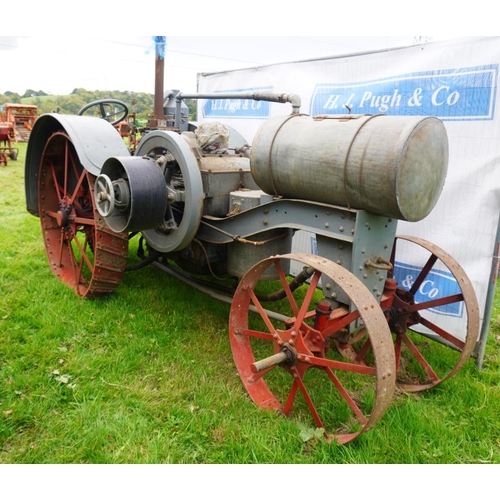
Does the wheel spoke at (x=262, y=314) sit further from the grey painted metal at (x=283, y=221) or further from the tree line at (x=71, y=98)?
the tree line at (x=71, y=98)

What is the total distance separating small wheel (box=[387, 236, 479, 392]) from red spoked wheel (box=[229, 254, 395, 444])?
0.33 m

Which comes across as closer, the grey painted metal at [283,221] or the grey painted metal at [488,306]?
the grey painted metal at [283,221]

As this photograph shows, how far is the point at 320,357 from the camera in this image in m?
2.53

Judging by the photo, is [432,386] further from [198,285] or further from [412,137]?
[198,285]

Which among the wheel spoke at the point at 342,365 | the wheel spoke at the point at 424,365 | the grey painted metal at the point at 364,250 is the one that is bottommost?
the wheel spoke at the point at 424,365

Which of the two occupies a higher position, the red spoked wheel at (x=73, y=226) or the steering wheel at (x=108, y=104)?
the steering wheel at (x=108, y=104)

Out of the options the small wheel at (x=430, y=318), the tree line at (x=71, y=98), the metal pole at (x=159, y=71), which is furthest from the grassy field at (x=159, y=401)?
the tree line at (x=71, y=98)

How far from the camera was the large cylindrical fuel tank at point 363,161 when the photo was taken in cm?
225

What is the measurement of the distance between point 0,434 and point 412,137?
8.23 ft

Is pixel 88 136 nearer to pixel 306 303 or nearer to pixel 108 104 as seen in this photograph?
pixel 108 104

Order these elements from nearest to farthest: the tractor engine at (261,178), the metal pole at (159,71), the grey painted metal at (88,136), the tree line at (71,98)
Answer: the tractor engine at (261,178) < the grey painted metal at (88,136) < the metal pole at (159,71) < the tree line at (71,98)

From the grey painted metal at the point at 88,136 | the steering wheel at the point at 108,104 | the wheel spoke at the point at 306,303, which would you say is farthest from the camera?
the steering wheel at the point at 108,104

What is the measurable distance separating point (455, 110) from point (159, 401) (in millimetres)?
2737

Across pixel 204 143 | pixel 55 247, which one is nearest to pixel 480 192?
pixel 204 143
